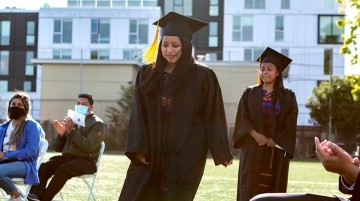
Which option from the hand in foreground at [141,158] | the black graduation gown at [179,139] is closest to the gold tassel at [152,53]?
the black graduation gown at [179,139]

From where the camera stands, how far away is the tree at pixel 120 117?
45500mm

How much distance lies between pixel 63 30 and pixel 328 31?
63.3ft

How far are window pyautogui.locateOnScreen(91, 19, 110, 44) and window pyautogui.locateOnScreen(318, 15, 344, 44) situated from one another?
1545 centimetres

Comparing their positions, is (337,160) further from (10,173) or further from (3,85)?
(3,85)

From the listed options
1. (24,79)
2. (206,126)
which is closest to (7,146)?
(206,126)

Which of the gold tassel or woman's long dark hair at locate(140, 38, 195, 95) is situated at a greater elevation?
the gold tassel

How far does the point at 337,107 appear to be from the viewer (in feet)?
156

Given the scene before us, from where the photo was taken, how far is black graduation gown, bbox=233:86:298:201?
781cm

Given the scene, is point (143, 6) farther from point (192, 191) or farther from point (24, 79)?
point (192, 191)

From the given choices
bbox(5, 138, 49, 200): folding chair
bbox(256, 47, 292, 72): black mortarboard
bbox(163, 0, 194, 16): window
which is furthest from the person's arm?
bbox(163, 0, 194, 16): window

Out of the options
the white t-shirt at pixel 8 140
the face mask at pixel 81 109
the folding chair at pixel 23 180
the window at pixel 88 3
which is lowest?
the folding chair at pixel 23 180

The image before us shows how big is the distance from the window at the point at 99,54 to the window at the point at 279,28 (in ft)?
40.8

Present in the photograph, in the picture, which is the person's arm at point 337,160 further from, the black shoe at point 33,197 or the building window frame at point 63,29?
the building window frame at point 63,29

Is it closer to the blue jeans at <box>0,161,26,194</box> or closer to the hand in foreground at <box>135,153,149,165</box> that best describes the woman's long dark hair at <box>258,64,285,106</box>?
the hand in foreground at <box>135,153,149,165</box>
